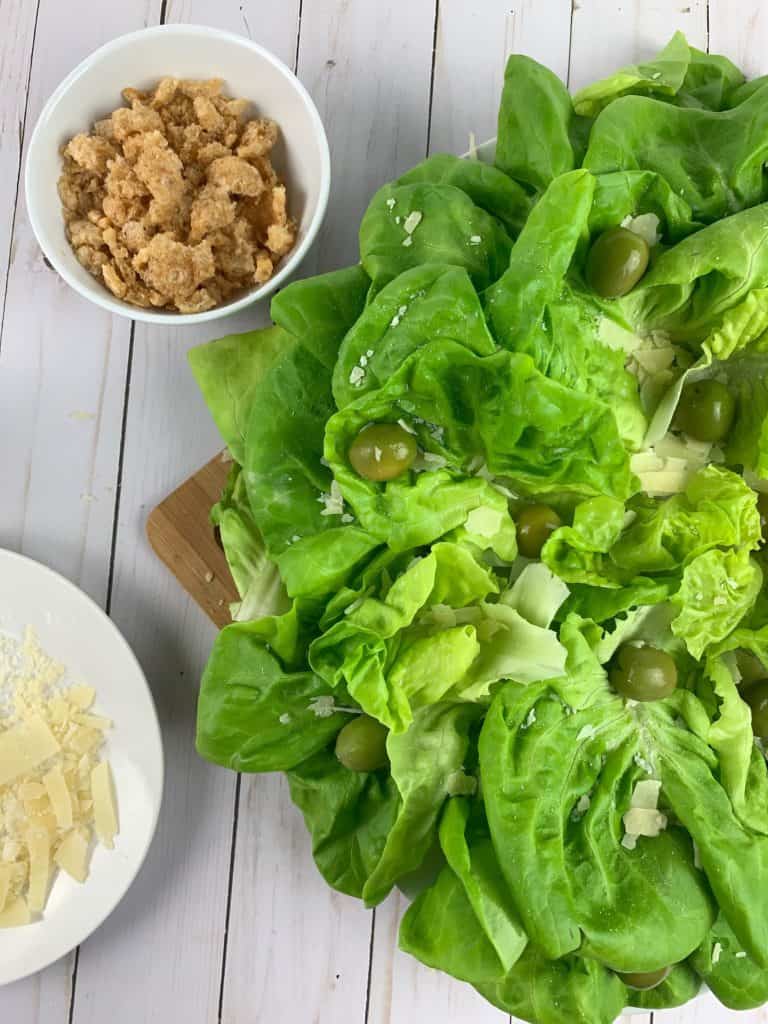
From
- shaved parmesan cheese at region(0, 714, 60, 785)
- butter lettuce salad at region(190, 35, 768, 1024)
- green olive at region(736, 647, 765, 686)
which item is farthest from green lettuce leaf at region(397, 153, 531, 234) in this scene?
shaved parmesan cheese at region(0, 714, 60, 785)

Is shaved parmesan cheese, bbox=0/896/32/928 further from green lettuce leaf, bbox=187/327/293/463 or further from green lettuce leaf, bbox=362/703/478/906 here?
green lettuce leaf, bbox=187/327/293/463

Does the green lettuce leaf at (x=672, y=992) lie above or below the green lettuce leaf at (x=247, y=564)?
below

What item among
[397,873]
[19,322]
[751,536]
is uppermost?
[751,536]

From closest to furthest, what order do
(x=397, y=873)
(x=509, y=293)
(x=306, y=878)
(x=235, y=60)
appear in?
(x=509, y=293), (x=397, y=873), (x=235, y=60), (x=306, y=878)

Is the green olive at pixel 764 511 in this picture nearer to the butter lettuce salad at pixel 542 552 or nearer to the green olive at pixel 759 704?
the butter lettuce salad at pixel 542 552

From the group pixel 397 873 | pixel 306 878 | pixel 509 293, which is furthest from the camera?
pixel 306 878

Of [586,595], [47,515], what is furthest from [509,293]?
[47,515]

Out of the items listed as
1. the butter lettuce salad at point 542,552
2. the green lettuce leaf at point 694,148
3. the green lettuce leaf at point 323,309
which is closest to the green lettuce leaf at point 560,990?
the butter lettuce salad at point 542,552

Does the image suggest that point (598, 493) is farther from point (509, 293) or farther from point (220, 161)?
point (220, 161)
